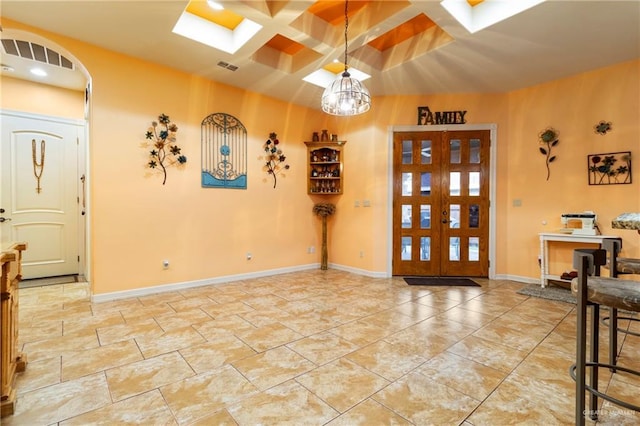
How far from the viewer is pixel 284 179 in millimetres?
5207

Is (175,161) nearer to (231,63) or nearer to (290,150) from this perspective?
(231,63)

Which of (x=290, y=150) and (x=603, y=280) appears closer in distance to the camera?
(x=603, y=280)

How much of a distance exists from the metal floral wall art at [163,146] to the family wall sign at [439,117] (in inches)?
149

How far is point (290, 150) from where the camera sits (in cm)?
528

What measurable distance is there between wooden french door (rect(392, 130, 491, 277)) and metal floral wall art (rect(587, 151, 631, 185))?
1.27 m

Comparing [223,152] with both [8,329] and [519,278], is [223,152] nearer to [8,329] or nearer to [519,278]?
[8,329]

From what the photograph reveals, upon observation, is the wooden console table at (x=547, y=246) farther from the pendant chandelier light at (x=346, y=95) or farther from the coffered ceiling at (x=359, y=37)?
the pendant chandelier light at (x=346, y=95)

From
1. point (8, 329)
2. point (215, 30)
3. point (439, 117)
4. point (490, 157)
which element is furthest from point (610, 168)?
point (8, 329)

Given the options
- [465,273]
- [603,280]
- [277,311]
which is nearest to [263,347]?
[277,311]

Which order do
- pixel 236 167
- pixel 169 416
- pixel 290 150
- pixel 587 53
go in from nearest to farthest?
pixel 169 416 → pixel 587 53 → pixel 236 167 → pixel 290 150

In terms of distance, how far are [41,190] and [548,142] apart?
7.72 m

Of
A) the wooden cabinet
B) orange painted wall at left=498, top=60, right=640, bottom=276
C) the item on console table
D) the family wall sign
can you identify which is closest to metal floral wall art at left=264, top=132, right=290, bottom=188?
the wooden cabinet

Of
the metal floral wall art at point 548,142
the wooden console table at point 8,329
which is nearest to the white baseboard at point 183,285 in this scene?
the wooden console table at point 8,329

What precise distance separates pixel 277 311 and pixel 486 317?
2.25m
